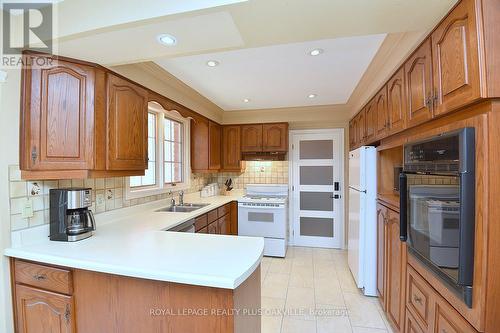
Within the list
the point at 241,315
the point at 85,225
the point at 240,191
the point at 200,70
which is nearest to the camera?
the point at 241,315

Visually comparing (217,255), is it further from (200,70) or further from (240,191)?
(240,191)

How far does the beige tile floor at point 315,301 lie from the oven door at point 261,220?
1.48 ft

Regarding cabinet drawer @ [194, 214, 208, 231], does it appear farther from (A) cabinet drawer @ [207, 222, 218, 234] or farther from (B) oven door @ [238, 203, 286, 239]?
(B) oven door @ [238, 203, 286, 239]

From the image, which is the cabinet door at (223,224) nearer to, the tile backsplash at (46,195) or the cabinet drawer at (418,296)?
the tile backsplash at (46,195)

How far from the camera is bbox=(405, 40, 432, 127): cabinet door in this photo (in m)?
1.35

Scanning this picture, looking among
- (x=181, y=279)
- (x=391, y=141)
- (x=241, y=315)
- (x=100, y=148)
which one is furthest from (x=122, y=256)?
(x=391, y=141)

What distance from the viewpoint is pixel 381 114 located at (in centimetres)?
221

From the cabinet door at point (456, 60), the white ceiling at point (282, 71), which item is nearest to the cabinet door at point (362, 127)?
the white ceiling at point (282, 71)

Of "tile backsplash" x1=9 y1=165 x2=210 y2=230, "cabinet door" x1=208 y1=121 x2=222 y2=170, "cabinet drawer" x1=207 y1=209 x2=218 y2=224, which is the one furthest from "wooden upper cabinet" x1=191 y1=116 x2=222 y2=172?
"tile backsplash" x1=9 y1=165 x2=210 y2=230

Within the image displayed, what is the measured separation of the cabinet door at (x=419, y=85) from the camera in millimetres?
1350

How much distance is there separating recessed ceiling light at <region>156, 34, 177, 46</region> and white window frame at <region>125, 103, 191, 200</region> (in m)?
1.51

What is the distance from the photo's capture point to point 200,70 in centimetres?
236

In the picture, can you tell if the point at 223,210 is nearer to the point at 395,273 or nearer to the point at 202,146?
the point at 202,146

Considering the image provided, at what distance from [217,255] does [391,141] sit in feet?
5.84
